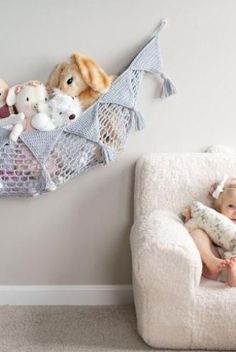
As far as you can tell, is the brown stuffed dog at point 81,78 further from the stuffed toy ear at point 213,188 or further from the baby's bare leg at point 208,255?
the baby's bare leg at point 208,255

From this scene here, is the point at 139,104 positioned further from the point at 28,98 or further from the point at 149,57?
the point at 28,98

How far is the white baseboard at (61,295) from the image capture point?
7.62ft

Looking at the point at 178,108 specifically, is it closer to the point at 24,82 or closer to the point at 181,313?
the point at 24,82

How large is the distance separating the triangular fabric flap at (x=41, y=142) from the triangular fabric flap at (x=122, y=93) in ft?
0.85

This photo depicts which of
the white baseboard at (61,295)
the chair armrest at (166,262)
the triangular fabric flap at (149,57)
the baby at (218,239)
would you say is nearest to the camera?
the chair armrest at (166,262)

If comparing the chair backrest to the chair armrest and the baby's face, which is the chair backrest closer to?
the baby's face

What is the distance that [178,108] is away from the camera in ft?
7.28

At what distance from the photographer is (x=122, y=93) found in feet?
6.89

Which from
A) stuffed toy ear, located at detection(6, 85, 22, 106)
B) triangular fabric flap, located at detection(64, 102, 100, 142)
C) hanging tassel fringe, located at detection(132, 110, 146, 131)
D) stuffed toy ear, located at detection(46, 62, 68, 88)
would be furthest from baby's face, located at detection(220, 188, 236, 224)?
stuffed toy ear, located at detection(6, 85, 22, 106)

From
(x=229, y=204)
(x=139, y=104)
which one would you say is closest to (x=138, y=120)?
(x=139, y=104)

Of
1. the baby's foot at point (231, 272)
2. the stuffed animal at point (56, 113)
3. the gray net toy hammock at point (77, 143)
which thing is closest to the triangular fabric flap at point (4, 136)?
the gray net toy hammock at point (77, 143)

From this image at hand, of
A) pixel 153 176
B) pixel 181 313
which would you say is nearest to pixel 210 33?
pixel 153 176

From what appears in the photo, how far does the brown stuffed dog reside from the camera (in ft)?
6.72

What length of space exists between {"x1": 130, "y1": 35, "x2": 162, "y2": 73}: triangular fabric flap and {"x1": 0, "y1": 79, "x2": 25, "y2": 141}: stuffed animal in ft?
1.83
